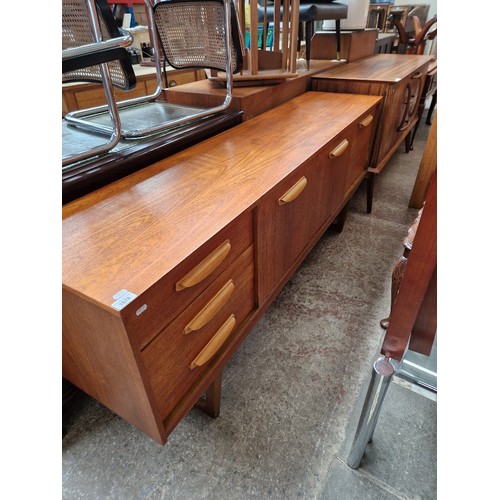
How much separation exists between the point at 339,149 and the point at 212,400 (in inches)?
36.4

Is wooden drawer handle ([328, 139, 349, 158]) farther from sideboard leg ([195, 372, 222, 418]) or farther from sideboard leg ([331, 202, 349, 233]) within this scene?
sideboard leg ([195, 372, 222, 418])

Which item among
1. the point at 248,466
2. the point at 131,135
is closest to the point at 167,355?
the point at 248,466

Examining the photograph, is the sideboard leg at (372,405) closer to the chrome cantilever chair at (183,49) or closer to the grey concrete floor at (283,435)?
the grey concrete floor at (283,435)

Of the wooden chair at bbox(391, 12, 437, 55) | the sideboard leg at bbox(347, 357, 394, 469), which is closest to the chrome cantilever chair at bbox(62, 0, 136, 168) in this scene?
the sideboard leg at bbox(347, 357, 394, 469)

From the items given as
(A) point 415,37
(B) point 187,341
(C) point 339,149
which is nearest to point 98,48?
(B) point 187,341

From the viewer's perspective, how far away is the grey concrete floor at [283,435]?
0.79 metres

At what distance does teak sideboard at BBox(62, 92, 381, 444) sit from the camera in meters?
0.53

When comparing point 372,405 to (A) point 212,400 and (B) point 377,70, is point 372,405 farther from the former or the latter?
(B) point 377,70

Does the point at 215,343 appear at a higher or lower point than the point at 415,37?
lower

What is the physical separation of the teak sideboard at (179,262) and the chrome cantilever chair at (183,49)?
184 mm

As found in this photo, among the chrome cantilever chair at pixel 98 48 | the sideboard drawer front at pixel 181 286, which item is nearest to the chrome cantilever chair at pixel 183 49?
the chrome cantilever chair at pixel 98 48

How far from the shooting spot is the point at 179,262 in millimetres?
550

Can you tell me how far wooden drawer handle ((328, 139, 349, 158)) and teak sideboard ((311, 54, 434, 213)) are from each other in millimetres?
546
